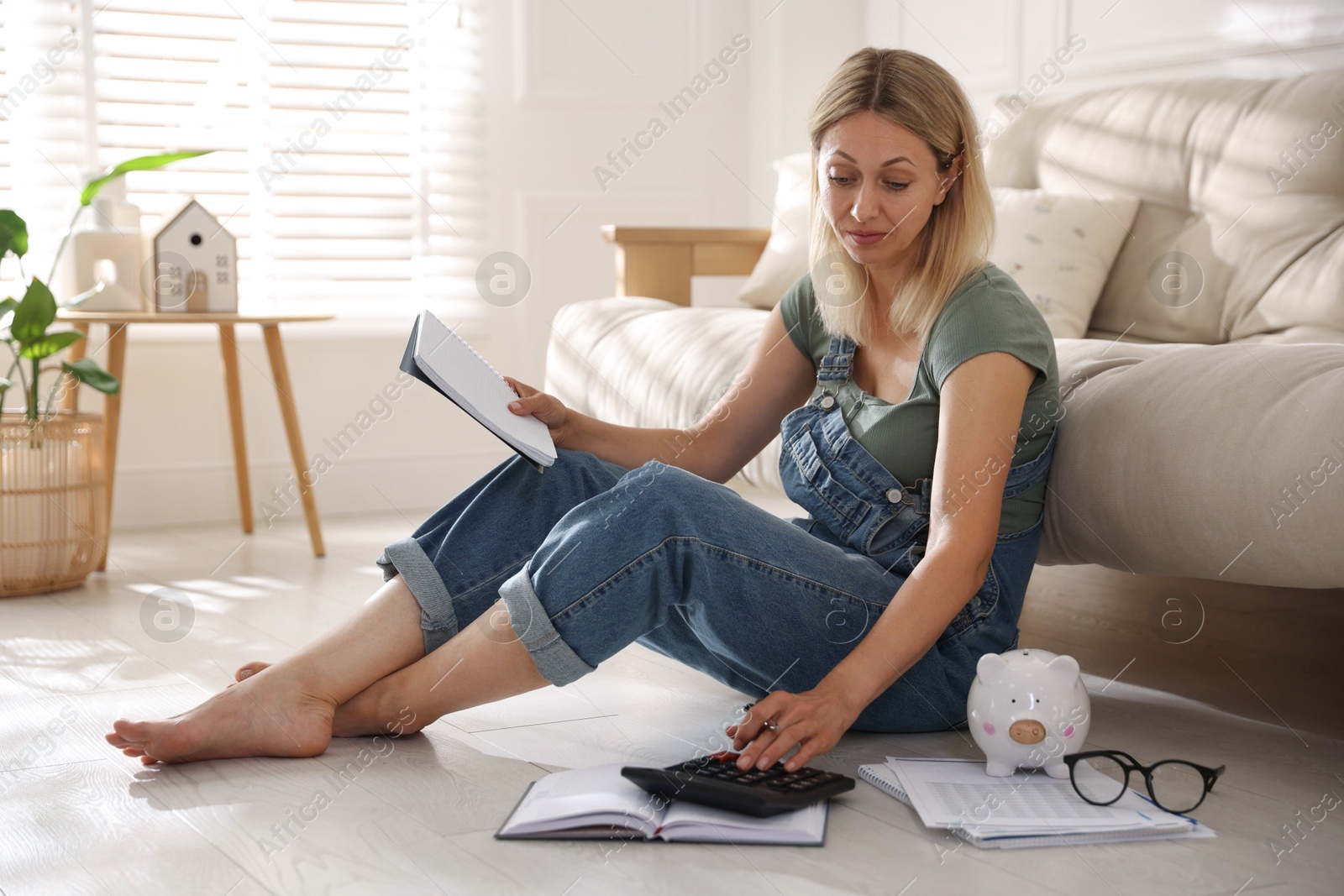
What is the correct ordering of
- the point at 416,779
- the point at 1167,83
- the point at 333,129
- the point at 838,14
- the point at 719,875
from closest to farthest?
the point at 719,875 < the point at 416,779 < the point at 1167,83 < the point at 333,129 < the point at 838,14

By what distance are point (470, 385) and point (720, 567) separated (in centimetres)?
32

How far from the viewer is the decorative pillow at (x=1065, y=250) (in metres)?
1.95

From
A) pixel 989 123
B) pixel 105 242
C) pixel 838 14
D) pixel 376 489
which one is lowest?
pixel 376 489

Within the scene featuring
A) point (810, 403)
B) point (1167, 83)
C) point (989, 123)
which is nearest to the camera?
point (810, 403)

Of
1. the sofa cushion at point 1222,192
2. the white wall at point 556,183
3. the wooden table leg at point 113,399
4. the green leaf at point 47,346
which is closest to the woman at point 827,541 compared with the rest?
the sofa cushion at point 1222,192

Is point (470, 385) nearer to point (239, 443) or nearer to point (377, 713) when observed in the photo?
point (377, 713)

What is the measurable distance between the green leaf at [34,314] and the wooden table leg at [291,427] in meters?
0.43

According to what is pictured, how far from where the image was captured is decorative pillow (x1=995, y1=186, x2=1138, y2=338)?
1.95m

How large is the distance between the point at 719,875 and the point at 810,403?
23.3 inches

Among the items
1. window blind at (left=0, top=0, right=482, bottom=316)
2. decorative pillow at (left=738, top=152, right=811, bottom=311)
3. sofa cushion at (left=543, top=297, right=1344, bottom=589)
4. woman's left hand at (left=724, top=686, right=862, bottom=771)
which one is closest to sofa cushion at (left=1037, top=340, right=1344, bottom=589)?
sofa cushion at (left=543, top=297, right=1344, bottom=589)

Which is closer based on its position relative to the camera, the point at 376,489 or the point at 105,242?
the point at 105,242

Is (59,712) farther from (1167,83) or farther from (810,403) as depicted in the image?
(1167,83)

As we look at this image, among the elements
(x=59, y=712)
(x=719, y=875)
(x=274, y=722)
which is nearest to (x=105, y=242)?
(x=59, y=712)

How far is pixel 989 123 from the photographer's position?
2.44 meters
